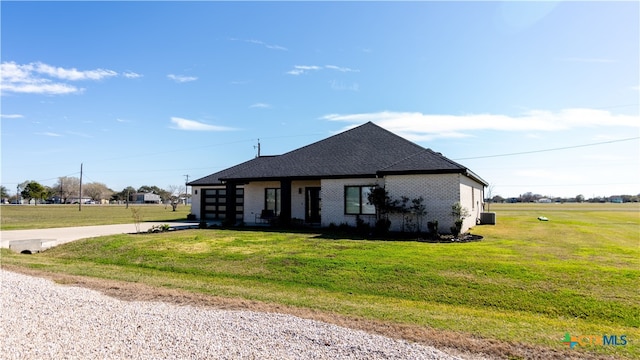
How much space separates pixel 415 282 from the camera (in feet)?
27.7

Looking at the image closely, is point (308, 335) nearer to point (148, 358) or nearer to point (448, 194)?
point (148, 358)

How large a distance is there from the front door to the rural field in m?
6.85

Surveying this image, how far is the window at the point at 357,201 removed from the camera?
1806 cm

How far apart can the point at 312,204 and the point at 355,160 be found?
11.8ft

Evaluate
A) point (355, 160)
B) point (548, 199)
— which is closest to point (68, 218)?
point (355, 160)

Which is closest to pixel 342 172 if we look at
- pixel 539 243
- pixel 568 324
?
pixel 539 243

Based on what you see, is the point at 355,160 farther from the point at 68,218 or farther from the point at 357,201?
the point at 68,218

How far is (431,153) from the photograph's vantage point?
18.1 meters

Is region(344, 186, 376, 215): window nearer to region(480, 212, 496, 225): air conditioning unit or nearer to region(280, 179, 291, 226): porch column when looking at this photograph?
region(280, 179, 291, 226): porch column

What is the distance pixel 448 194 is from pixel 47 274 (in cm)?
1402

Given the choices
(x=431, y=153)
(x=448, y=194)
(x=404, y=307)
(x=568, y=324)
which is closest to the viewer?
(x=568, y=324)

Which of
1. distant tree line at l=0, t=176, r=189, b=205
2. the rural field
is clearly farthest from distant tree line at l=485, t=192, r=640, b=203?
the rural field

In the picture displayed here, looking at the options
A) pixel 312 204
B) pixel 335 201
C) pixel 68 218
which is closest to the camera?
pixel 335 201

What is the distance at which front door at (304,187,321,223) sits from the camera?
21047 mm
